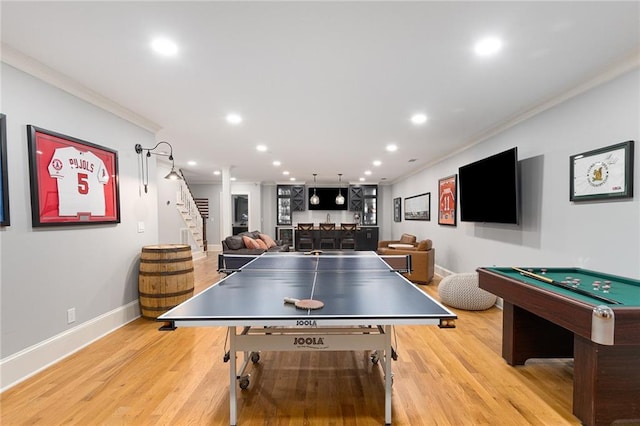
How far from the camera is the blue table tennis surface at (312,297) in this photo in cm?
139

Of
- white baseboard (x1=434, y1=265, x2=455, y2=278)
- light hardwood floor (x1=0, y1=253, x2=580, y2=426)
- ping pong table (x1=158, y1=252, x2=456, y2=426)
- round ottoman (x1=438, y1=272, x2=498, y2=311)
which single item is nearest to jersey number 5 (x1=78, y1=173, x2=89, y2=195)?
light hardwood floor (x1=0, y1=253, x2=580, y2=426)

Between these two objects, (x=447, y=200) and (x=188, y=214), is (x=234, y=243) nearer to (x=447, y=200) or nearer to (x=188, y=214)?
(x=188, y=214)

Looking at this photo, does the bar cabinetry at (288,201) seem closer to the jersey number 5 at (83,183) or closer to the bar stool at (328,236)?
the bar stool at (328,236)

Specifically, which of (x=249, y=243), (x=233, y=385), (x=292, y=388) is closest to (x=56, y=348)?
(x=233, y=385)

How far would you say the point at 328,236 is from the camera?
28.5 feet

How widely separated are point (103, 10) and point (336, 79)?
165cm

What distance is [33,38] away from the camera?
6.28ft

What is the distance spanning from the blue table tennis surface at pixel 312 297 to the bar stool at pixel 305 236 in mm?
5817

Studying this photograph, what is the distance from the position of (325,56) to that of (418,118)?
1.86 metres

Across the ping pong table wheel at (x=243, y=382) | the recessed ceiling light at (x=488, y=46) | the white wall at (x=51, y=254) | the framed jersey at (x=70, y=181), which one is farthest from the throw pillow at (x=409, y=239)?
the framed jersey at (x=70, y=181)

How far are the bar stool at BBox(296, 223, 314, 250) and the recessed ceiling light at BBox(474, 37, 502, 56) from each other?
6820 mm

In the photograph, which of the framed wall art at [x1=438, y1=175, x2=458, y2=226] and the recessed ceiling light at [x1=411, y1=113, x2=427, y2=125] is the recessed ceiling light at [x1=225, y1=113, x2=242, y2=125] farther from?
the framed wall art at [x1=438, y1=175, x2=458, y2=226]

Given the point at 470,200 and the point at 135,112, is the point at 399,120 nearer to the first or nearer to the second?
the point at 470,200

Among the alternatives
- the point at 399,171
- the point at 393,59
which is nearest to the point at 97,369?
the point at 393,59
